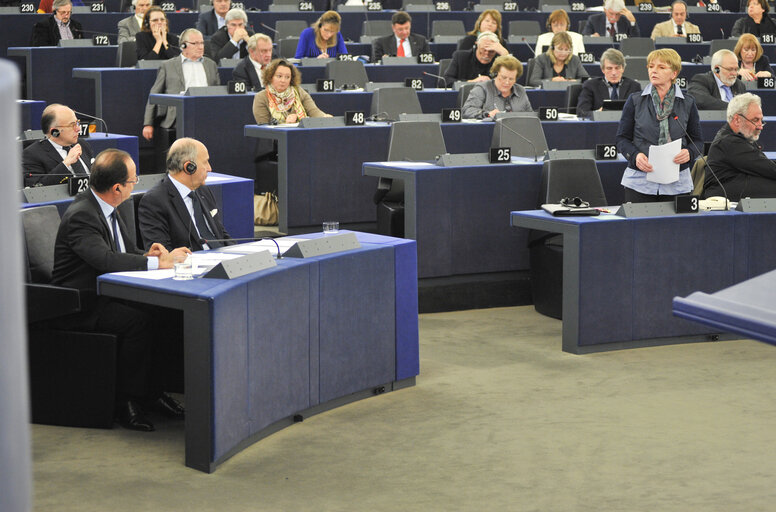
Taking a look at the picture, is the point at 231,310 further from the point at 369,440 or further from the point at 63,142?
the point at 63,142

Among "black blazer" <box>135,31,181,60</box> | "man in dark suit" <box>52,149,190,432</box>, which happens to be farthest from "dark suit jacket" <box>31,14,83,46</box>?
"man in dark suit" <box>52,149,190,432</box>

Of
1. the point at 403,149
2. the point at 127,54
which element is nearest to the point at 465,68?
the point at 127,54

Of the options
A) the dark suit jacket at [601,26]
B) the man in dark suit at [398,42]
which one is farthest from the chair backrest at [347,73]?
the dark suit jacket at [601,26]

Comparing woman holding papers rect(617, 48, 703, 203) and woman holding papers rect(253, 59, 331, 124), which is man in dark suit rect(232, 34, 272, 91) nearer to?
woman holding papers rect(253, 59, 331, 124)

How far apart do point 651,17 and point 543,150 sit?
22.2 feet

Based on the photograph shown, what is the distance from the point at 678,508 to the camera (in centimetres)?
340

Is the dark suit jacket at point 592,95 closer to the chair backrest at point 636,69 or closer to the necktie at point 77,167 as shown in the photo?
the chair backrest at point 636,69

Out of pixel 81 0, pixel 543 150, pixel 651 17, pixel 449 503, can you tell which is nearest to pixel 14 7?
pixel 81 0

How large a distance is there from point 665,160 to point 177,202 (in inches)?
97.6

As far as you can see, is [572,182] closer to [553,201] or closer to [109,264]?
[553,201]

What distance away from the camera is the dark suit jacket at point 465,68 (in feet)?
30.2

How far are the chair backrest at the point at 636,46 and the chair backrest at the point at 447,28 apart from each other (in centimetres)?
182

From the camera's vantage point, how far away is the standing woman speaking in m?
9.44

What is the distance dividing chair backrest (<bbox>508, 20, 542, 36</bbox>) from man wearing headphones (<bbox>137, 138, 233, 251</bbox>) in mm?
8313
